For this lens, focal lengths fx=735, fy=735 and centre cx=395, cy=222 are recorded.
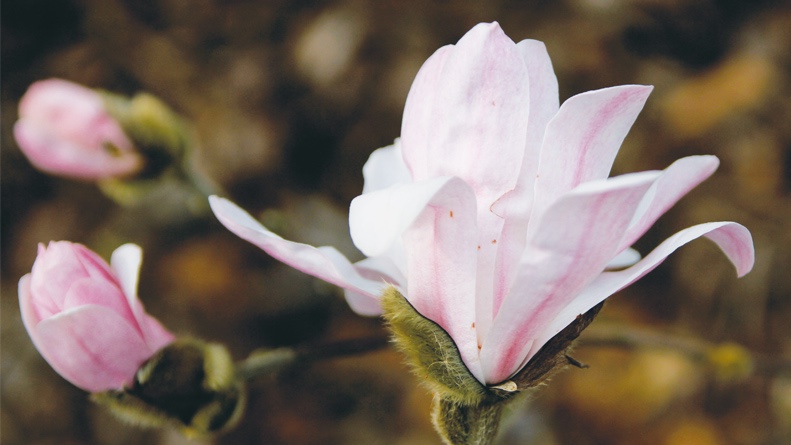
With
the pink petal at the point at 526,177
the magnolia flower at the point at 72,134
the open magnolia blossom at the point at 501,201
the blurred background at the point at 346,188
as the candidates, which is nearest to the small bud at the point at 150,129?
the magnolia flower at the point at 72,134

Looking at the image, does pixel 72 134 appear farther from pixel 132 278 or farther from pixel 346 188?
pixel 346 188

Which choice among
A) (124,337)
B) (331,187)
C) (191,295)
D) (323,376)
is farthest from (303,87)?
(124,337)

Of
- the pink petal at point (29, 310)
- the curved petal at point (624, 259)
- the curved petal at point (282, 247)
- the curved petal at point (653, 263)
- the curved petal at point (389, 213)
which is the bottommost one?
the curved petal at point (624, 259)

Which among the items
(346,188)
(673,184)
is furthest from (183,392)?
(346,188)

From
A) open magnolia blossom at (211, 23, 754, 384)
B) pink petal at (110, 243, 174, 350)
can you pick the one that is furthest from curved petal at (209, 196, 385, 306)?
pink petal at (110, 243, 174, 350)

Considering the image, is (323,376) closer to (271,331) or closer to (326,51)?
(271,331)

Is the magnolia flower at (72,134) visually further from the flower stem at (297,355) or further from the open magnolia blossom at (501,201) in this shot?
the open magnolia blossom at (501,201)

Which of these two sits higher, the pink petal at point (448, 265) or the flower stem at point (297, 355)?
the pink petal at point (448, 265)
